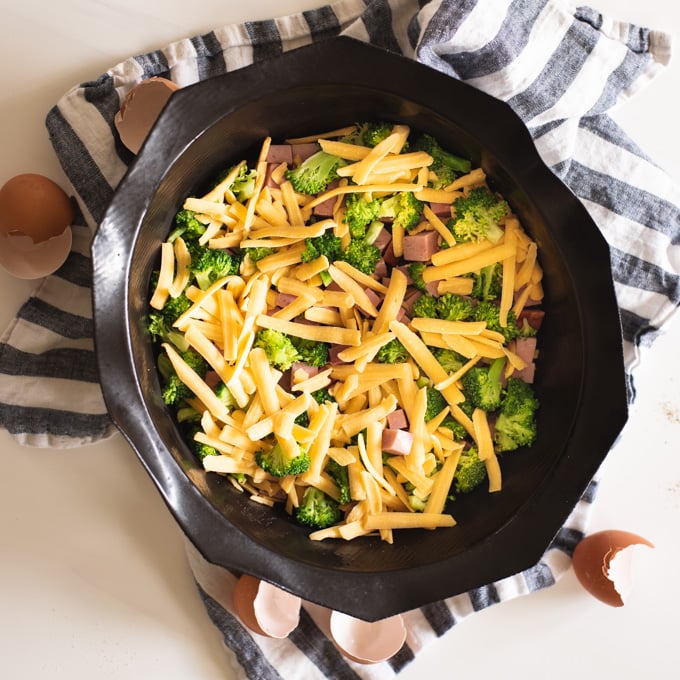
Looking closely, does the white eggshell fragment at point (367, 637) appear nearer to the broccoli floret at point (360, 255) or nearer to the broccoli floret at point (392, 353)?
the broccoli floret at point (392, 353)

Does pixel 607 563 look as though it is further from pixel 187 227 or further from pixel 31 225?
pixel 31 225

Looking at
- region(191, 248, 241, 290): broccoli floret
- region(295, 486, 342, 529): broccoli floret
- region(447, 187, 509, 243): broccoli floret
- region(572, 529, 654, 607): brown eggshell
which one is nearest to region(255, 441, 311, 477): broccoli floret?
region(295, 486, 342, 529): broccoli floret

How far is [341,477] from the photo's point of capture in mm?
1886

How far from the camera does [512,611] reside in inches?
88.8

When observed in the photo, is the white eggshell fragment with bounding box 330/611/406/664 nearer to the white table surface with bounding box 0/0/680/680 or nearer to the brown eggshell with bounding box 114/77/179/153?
the white table surface with bounding box 0/0/680/680

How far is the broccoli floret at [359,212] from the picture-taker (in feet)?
5.95

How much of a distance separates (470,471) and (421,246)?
1.88 ft

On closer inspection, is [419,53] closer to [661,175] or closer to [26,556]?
[661,175]

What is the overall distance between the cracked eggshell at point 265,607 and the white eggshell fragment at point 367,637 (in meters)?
0.12

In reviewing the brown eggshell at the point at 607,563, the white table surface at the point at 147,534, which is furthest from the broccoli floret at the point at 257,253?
the brown eggshell at the point at 607,563

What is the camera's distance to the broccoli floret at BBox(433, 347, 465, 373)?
1.88 metres

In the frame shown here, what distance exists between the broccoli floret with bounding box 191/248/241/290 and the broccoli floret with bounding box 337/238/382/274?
273mm

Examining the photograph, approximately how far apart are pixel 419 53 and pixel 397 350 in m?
0.72

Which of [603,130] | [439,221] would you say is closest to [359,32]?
[439,221]
